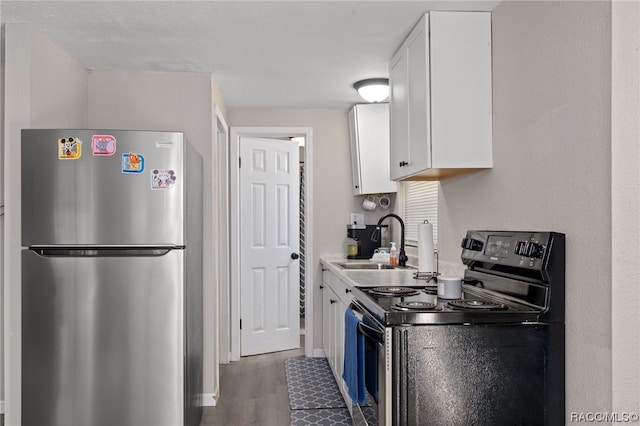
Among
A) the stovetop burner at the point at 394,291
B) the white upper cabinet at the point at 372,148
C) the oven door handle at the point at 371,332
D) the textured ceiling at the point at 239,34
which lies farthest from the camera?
the white upper cabinet at the point at 372,148

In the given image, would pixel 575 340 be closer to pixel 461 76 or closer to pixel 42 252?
pixel 461 76

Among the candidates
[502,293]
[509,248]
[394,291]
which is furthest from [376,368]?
[509,248]

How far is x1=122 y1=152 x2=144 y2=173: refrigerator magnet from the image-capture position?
2434 mm

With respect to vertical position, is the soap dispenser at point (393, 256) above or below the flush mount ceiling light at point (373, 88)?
below

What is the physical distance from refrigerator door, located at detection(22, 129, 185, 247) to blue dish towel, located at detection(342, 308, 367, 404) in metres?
1.00

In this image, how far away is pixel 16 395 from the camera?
8.49 ft

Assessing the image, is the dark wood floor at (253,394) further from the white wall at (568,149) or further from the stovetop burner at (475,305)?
the white wall at (568,149)

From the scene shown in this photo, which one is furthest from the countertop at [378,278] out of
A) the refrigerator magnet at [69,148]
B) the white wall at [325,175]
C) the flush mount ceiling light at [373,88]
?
the refrigerator magnet at [69,148]

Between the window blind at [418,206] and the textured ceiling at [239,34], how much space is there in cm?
96

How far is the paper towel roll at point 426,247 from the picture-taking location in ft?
9.51

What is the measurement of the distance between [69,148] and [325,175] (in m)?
2.57

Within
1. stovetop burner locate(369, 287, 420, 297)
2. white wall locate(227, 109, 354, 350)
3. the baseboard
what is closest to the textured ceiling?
white wall locate(227, 109, 354, 350)

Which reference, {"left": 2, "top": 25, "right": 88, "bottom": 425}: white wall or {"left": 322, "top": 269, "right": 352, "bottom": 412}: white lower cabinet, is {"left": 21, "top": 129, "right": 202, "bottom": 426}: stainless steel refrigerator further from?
{"left": 322, "top": 269, "right": 352, "bottom": 412}: white lower cabinet

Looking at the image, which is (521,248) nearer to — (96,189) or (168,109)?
(96,189)
